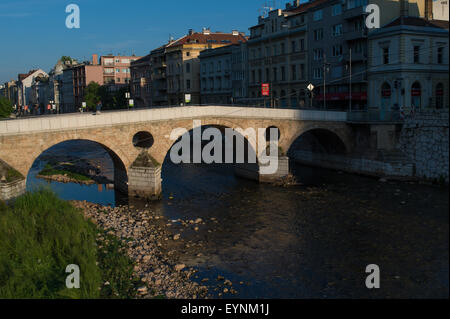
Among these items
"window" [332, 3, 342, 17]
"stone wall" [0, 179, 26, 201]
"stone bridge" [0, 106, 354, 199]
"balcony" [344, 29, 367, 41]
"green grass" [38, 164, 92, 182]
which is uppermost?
"window" [332, 3, 342, 17]

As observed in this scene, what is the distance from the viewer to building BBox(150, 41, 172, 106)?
3600 inches

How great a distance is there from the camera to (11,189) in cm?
2816

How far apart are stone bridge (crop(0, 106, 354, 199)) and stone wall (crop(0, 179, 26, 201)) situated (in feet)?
0.22

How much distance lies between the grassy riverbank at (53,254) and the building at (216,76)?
5319cm

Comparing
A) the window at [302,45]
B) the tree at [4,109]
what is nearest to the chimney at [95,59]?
the tree at [4,109]

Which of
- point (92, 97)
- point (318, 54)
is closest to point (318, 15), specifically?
point (318, 54)

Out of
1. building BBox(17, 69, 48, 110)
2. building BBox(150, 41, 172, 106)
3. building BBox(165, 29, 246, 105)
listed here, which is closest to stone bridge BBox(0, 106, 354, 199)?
building BBox(165, 29, 246, 105)

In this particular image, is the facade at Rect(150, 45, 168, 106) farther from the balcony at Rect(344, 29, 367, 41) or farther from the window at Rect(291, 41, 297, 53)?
the balcony at Rect(344, 29, 367, 41)

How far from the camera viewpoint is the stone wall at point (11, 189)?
2778 cm

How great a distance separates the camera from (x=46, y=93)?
6068 inches

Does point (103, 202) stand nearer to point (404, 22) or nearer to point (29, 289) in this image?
point (29, 289)

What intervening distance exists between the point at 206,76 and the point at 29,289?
227 ft
